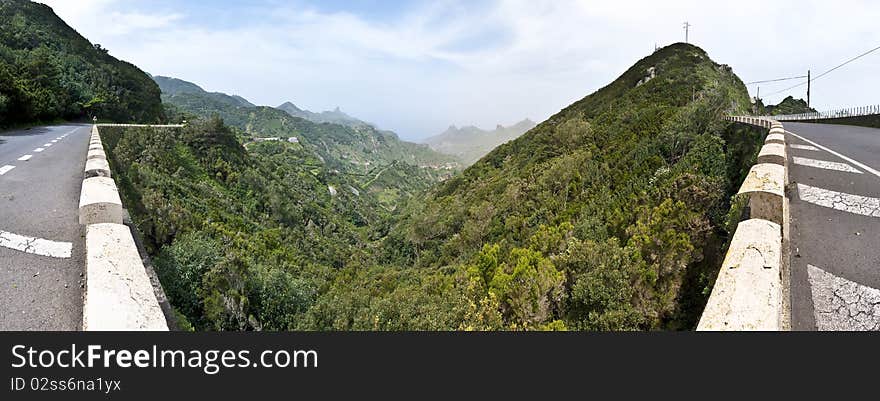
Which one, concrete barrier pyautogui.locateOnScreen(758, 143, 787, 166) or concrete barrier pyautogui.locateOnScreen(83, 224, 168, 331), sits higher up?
concrete barrier pyautogui.locateOnScreen(758, 143, 787, 166)

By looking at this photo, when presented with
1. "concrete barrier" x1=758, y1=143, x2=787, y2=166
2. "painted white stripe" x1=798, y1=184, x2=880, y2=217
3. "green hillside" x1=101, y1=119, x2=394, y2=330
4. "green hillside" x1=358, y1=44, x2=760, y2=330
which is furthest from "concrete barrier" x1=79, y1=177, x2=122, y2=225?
"concrete barrier" x1=758, y1=143, x2=787, y2=166

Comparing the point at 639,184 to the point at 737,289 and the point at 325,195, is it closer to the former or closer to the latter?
the point at 737,289

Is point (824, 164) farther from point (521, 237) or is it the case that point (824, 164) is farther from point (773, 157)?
point (521, 237)

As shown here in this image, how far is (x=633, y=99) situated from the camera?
61.5 metres

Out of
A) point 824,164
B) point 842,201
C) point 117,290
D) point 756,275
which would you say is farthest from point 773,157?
point 117,290

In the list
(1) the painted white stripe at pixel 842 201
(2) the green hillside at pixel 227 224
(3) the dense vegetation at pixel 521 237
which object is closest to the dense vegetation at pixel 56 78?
(2) the green hillside at pixel 227 224

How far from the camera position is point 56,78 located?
4353cm

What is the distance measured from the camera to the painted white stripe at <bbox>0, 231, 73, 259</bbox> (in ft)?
12.0

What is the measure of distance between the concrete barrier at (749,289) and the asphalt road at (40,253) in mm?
4401

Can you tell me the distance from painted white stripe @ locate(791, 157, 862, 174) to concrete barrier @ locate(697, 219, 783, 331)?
4.74 meters

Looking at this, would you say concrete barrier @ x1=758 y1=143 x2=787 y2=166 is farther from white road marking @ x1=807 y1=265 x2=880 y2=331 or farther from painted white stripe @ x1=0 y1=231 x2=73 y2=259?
painted white stripe @ x1=0 y1=231 x2=73 y2=259

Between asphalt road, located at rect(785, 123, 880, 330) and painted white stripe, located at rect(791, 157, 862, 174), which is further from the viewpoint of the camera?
painted white stripe, located at rect(791, 157, 862, 174)

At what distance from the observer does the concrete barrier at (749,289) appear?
2.22 meters

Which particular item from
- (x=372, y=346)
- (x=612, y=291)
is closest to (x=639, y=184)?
(x=612, y=291)
